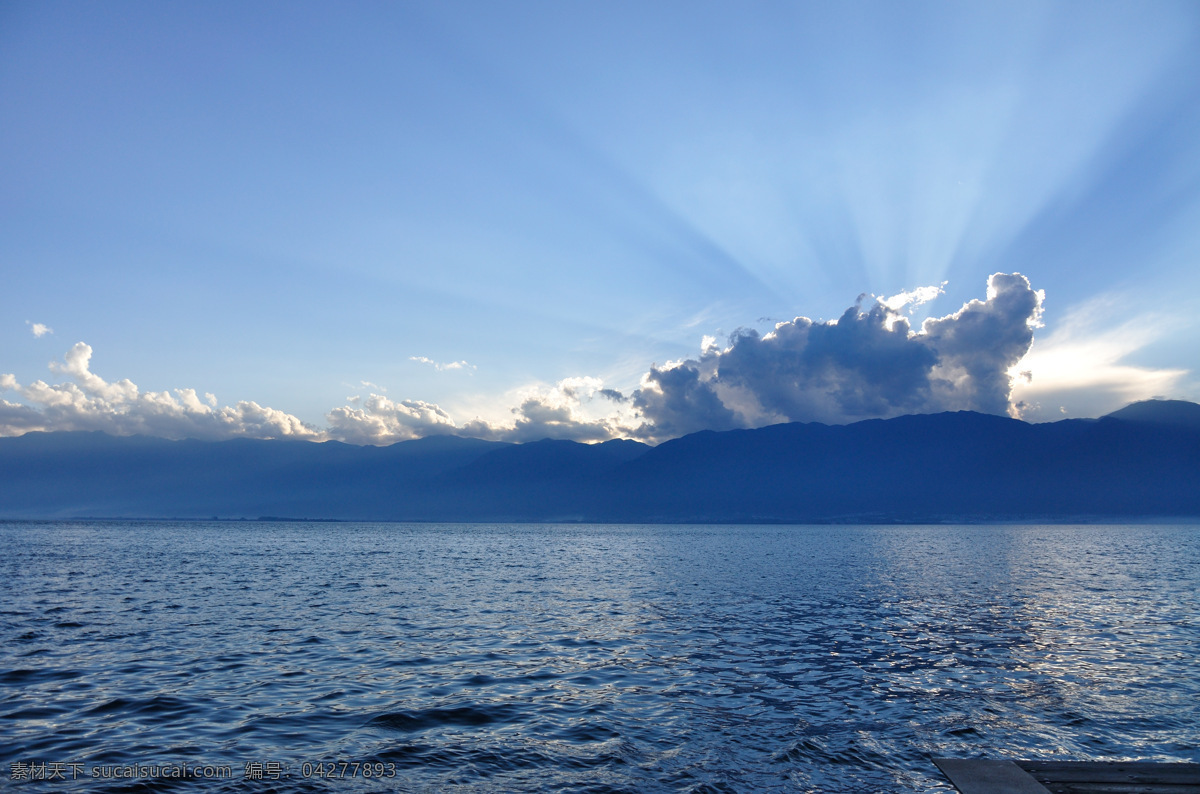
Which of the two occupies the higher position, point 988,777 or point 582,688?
point 988,777

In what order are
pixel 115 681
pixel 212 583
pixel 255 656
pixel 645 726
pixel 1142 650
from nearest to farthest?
pixel 645 726, pixel 115 681, pixel 255 656, pixel 1142 650, pixel 212 583

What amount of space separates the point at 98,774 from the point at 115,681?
10.2 m

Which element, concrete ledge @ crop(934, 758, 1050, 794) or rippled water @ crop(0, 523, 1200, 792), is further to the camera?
rippled water @ crop(0, 523, 1200, 792)

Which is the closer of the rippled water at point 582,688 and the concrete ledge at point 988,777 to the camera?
the concrete ledge at point 988,777

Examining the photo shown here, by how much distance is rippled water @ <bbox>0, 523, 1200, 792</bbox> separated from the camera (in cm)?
1664

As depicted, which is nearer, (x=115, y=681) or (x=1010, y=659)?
(x=115, y=681)

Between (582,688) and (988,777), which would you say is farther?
(582,688)

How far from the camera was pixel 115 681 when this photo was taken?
78.4 feet

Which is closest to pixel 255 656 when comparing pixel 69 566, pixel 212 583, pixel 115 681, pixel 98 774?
pixel 115 681

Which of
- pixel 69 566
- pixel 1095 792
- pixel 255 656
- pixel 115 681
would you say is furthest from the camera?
pixel 69 566

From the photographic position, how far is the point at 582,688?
2381cm

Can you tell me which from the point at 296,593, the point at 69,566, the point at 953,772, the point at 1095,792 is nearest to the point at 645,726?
the point at 953,772

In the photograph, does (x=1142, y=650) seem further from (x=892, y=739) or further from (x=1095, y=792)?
(x=1095, y=792)

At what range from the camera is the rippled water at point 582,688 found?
1664cm
